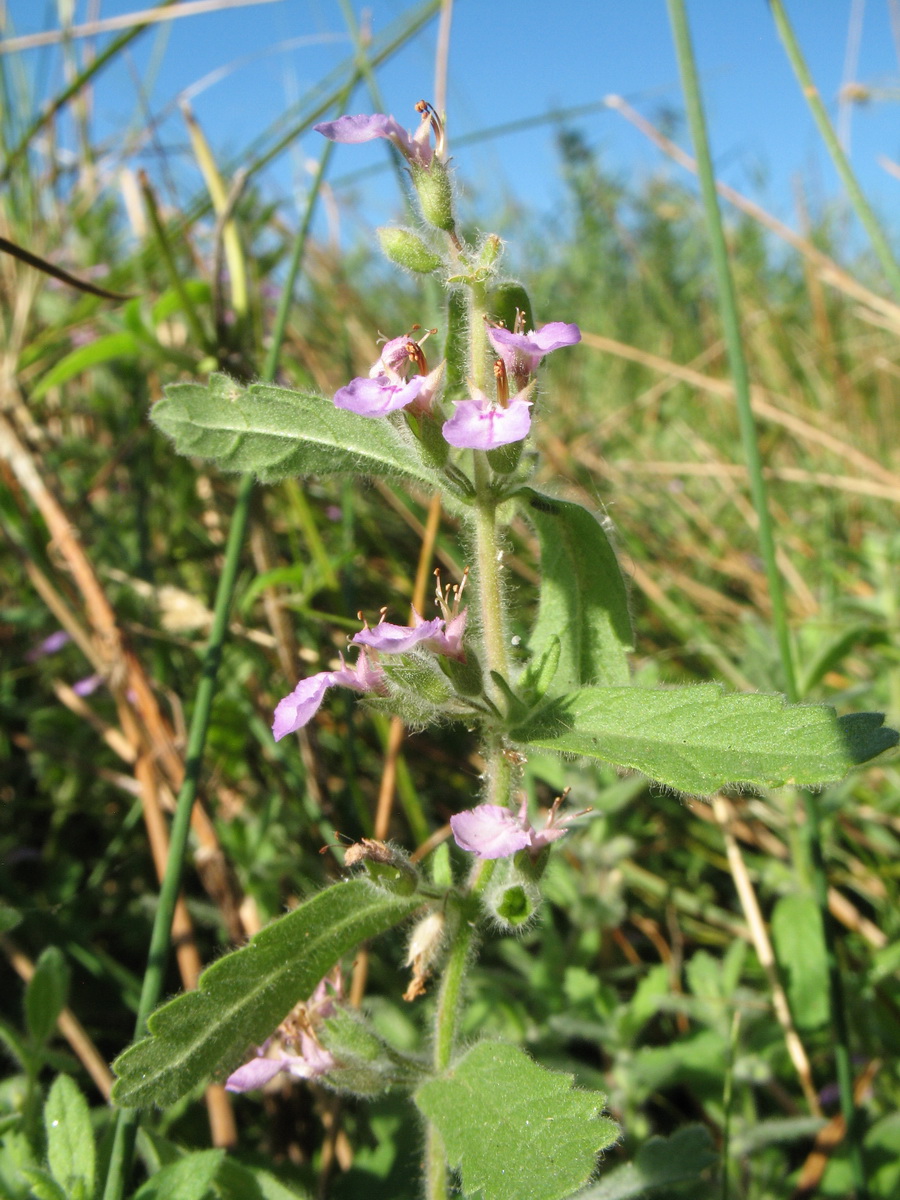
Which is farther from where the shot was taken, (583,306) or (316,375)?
(583,306)

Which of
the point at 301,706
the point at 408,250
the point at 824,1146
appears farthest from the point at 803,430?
the point at 301,706

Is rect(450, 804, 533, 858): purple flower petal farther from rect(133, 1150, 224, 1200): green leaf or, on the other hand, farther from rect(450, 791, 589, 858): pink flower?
rect(133, 1150, 224, 1200): green leaf

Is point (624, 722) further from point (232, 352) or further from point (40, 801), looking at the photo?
point (40, 801)

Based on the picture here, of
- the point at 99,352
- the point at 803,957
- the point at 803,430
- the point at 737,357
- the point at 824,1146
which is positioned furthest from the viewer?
the point at 803,430

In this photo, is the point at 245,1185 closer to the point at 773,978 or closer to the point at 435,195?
the point at 773,978

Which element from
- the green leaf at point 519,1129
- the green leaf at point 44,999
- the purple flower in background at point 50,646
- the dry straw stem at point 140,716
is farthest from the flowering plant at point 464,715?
the purple flower in background at point 50,646

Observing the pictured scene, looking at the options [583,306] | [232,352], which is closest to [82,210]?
[232,352]
